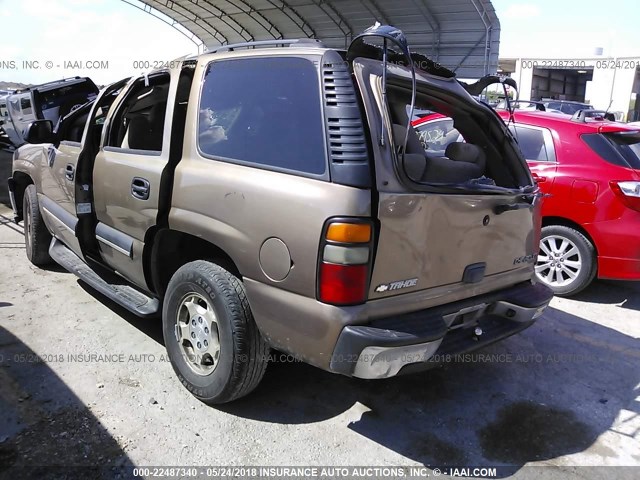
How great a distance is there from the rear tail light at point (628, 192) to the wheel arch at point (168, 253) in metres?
3.72

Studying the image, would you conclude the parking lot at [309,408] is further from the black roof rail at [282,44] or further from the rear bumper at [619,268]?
the black roof rail at [282,44]

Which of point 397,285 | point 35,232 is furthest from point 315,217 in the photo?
point 35,232

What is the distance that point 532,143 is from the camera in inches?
→ 209

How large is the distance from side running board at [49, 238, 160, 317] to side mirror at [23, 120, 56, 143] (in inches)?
37.8

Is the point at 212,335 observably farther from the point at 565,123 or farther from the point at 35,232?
the point at 565,123

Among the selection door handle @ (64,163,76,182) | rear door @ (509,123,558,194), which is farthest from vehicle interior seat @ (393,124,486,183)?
door handle @ (64,163,76,182)

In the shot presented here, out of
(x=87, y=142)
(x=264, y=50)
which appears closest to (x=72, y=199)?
(x=87, y=142)

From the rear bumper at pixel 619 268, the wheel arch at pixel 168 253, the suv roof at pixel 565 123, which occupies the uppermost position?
the suv roof at pixel 565 123

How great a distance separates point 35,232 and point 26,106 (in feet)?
19.9

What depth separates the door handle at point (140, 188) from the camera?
326cm

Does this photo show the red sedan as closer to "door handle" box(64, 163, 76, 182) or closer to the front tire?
the front tire

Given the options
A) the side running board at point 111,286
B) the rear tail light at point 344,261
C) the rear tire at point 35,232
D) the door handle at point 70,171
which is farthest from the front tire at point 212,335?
the rear tire at point 35,232

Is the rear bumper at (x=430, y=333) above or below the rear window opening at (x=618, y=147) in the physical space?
below

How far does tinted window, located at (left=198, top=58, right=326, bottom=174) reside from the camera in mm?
2498
